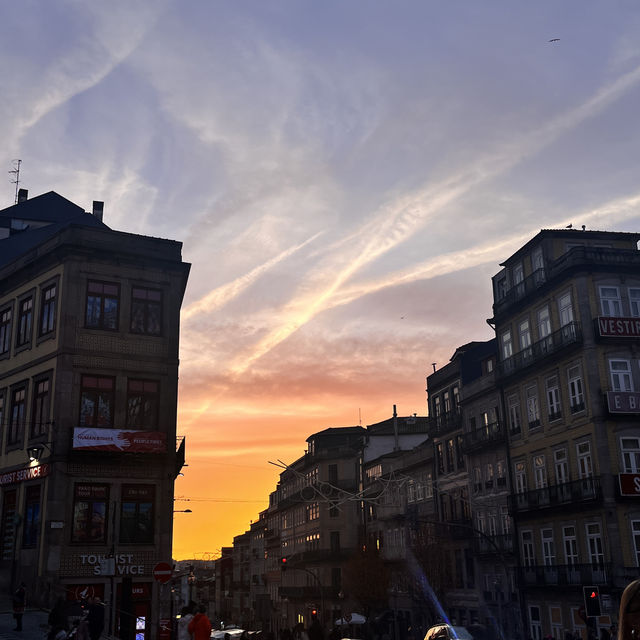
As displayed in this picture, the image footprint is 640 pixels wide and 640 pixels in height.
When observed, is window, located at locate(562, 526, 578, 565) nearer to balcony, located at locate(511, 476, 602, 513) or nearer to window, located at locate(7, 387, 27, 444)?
balcony, located at locate(511, 476, 602, 513)

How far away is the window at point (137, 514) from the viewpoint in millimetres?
36344

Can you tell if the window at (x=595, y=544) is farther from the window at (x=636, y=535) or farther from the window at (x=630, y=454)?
the window at (x=630, y=454)

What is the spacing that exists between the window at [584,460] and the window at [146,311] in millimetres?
23051

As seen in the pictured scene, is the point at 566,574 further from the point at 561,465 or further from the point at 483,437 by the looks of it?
the point at 483,437

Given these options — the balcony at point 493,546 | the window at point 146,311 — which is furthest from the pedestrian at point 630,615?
the balcony at point 493,546

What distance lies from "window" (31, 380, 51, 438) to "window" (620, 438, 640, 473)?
2835 cm

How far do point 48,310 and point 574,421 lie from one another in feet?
92.4

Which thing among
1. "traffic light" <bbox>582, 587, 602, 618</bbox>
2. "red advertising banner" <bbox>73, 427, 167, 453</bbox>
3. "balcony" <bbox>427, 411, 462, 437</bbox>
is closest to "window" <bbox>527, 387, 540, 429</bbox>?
"balcony" <bbox>427, 411, 462, 437</bbox>

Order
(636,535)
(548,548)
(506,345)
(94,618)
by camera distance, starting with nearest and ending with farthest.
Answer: (94,618)
(636,535)
(548,548)
(506,345)

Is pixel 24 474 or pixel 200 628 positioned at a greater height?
pixel 24 474

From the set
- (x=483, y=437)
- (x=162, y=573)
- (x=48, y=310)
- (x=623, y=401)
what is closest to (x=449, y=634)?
(x=162, y=573)

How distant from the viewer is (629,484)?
132 feet

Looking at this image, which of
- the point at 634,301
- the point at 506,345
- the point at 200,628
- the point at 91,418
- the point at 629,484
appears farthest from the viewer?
the point at 506,345

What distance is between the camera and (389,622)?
227ft
